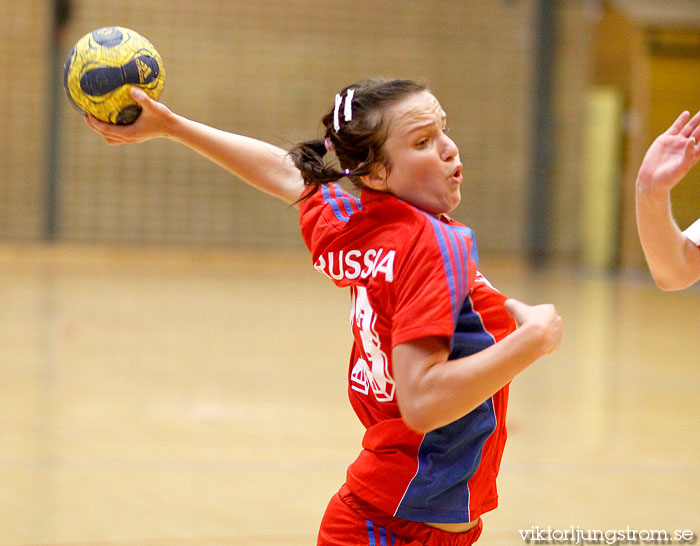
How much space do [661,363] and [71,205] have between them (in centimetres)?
907

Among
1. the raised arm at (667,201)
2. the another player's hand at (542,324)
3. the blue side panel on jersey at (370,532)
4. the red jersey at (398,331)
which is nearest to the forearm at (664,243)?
the raised arm at (667,201)

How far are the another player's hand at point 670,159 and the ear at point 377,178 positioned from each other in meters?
0.54

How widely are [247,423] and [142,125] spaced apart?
3119 mm

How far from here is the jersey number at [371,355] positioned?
1.62m

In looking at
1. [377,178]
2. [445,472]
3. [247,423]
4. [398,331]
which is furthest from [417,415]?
[247,423]

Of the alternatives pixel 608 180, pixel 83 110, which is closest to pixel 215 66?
pixel 608 180

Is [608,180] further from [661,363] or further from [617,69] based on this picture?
[661,363]

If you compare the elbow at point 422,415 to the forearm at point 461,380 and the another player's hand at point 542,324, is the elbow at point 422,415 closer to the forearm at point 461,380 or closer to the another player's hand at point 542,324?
the forearm at point 461,380

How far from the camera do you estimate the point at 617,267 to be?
1509cm

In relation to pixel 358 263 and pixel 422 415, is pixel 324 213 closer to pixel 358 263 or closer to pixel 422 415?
pixel 358 263

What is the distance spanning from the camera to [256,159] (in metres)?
1.99

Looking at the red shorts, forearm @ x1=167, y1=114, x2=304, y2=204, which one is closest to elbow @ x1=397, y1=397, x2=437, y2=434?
the red shorts

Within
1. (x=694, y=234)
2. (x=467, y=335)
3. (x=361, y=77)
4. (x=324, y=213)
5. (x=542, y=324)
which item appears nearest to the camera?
(x=542, y=324)

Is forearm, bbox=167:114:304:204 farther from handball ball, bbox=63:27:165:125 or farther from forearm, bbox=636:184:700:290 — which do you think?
forearm, bbox=636:184:700:290
